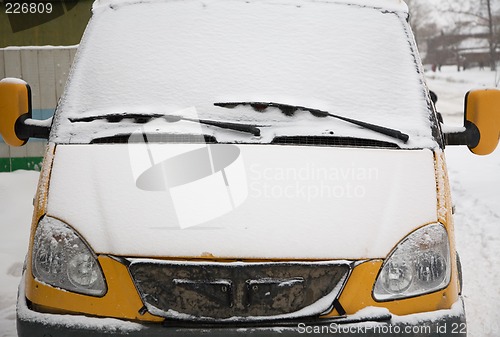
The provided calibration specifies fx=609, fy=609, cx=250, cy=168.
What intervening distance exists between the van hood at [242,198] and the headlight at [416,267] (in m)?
0.05

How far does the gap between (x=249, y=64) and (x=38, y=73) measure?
17.0 ft

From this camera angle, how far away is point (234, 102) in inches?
117

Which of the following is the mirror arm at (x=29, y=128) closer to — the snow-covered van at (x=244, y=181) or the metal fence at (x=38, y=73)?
the snow-covered van at (x=244, y=181)

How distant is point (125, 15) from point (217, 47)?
0.65 meters

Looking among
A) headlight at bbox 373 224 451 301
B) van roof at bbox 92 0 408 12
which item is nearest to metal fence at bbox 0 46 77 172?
van roof at bbox 92 0 408 12

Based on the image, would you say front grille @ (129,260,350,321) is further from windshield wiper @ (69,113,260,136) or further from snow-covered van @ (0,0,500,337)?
windshield wiper @ (69,113,260,136)

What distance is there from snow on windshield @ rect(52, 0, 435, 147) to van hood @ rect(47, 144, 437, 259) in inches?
7.5

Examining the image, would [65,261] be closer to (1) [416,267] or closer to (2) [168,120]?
(2) [168,120]

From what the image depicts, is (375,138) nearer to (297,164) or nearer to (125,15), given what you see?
(297,164)

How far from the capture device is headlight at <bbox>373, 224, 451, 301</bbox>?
241cm

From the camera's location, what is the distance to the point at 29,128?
3330 mm

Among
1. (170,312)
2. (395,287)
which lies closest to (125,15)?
(170,312)

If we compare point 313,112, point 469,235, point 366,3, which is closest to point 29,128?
point 313,112

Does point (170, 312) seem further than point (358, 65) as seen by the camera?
No
